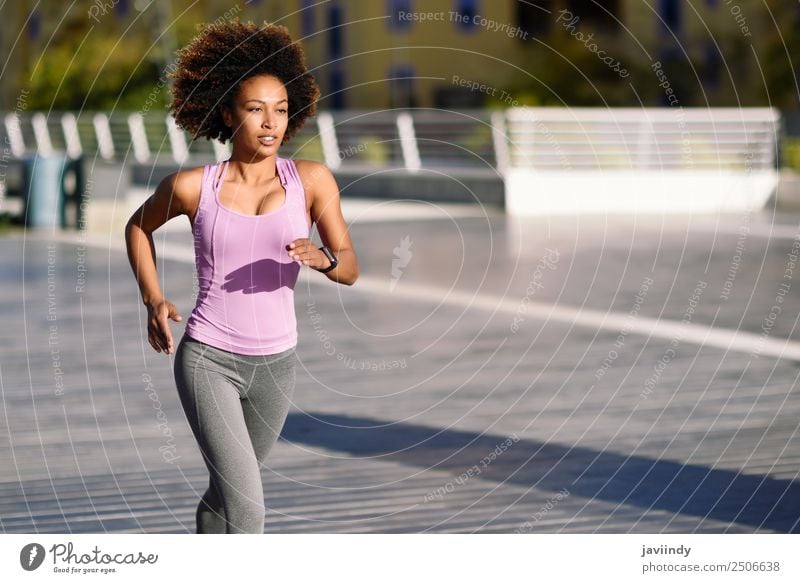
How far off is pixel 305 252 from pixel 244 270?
0.79 feet

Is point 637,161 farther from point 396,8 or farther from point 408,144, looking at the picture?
point 396,8

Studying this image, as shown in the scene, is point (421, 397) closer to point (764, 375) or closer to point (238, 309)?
point (764, 375)

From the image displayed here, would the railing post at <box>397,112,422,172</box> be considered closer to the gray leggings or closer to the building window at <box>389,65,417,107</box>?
the building window at <box>389,65,417,107</box>

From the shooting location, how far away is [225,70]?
4164mm

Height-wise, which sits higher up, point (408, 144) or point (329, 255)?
point (408, 144)

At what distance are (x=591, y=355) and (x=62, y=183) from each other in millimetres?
11728

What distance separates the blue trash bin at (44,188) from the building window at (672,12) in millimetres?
27992

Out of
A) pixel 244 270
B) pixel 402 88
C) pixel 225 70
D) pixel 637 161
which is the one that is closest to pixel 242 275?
pixel 244 270

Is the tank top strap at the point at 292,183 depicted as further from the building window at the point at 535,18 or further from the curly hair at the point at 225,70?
the building window at the point at 535,18

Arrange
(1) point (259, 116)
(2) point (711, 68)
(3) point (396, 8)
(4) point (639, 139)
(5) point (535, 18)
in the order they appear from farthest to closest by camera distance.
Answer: (5) point (535, 18)
(2) point (711, 68)
(3) point (396, 8)
(4) point (639, 139)
(1) point (259, 116)

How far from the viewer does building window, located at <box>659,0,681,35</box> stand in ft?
147

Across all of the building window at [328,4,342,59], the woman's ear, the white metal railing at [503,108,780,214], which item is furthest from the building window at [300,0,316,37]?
the woman's ear

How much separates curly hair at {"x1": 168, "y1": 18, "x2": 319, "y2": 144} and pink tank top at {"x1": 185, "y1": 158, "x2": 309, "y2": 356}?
0.28 m
